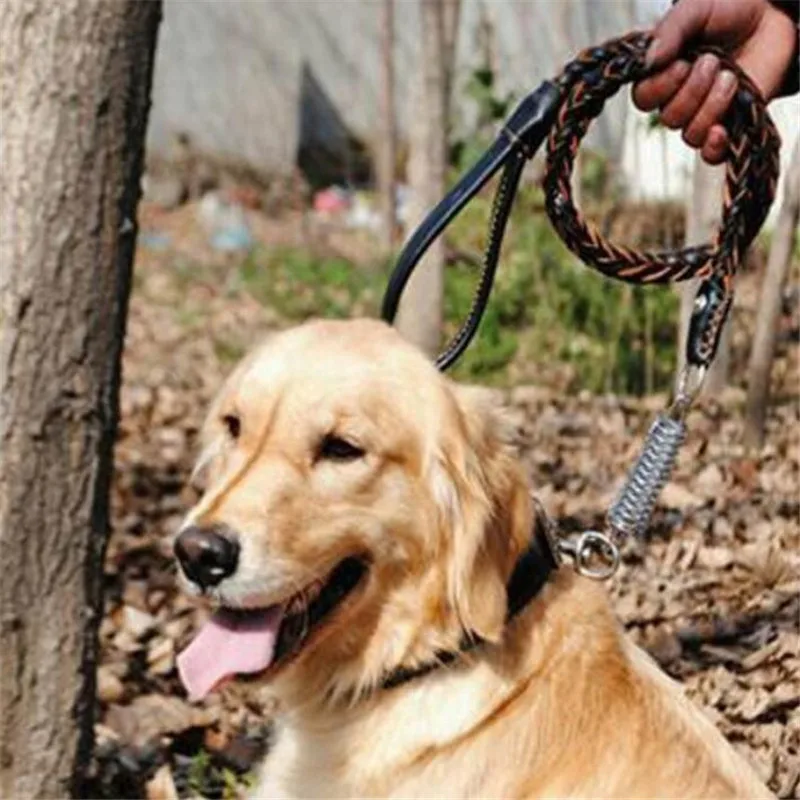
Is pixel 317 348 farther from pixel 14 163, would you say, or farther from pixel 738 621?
pixel 738 621

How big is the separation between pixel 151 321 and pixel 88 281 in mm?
7396

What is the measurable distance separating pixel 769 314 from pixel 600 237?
343 cm

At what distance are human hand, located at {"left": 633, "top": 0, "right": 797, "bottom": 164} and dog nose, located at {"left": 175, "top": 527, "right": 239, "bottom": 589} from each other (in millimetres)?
1133

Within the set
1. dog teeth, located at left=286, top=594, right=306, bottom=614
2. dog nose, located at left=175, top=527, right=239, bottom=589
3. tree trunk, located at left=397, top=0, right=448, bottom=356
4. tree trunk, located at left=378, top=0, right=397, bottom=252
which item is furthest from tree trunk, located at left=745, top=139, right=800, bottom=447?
tree trunk, located at left=378, top=0, right=397, bottom=252

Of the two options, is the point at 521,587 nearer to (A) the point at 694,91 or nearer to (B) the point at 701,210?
(A) the point at 694,91

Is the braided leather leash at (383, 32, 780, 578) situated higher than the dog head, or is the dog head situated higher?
the braided leather leash at (383, 32, 780, 578)

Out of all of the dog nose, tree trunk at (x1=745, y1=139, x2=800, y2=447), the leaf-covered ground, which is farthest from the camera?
tree trunk at (x1=745, y1=139, x2=800, y2=447)

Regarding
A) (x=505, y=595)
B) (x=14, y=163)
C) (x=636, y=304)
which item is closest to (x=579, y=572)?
(x=505, y=595)

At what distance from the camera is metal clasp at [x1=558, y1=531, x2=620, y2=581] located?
3752 mm

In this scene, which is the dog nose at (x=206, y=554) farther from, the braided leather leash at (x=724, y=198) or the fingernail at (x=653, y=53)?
→ the fingernail at (x=653, y=53)

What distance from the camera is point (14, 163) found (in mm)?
4355

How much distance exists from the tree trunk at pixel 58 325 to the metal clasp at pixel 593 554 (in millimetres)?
1204

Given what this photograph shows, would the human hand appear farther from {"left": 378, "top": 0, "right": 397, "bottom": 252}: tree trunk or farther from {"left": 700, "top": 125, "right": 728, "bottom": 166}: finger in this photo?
{"left": 378, "top": 0, "right": 397, "bottom": 252}: tree trunk

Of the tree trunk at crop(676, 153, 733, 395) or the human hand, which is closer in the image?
the human hand
